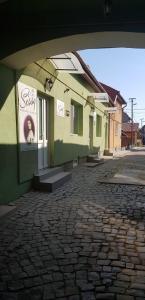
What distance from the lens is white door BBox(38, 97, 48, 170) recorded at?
27.3ft

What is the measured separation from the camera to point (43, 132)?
858 centimetres

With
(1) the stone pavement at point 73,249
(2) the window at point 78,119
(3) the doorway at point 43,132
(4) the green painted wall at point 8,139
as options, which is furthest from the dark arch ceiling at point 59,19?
(2) the window at point 78,119

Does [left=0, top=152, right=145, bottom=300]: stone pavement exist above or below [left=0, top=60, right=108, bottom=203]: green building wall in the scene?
below

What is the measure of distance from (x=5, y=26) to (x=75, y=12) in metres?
1.21

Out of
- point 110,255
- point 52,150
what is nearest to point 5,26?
point 110,255

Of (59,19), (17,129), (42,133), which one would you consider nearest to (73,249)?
(17,129)

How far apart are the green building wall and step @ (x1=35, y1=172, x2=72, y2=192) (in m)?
0.33

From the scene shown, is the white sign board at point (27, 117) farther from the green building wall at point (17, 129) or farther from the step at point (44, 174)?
the step at point (44, 174)

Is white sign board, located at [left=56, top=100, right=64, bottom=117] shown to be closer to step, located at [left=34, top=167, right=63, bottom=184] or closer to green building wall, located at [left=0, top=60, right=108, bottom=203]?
green building wall, located at [left=0, top=60, right=108, bottom=203]

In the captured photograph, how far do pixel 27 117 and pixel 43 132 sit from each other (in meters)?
1.72

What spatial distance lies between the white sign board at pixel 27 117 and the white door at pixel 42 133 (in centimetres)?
89

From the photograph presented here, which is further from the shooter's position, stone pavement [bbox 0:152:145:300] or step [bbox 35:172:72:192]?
step [bbox 35:172:72:192]

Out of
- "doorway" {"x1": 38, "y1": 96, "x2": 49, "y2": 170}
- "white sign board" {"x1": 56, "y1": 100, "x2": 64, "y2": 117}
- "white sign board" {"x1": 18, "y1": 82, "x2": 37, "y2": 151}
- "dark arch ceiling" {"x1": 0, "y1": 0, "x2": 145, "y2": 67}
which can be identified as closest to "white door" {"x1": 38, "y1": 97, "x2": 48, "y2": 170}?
"doorway" {"x1": 38, "y1": 96, "x2": 49, "y2": 170}

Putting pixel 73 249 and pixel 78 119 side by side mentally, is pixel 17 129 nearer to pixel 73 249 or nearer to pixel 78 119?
pixel 73 249
